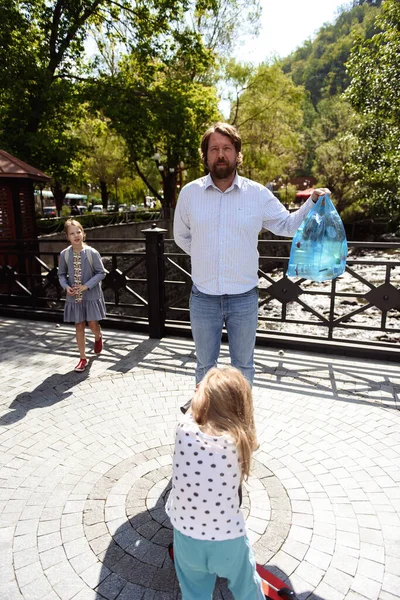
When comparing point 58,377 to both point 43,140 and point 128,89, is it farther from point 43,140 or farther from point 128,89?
point 128,89

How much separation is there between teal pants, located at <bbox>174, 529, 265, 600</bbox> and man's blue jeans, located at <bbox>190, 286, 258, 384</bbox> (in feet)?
4.43

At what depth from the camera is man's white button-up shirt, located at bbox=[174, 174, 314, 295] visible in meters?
2.62

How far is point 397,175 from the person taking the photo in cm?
1057

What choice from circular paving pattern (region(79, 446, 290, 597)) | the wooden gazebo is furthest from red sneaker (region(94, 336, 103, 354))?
the wooden gazebo

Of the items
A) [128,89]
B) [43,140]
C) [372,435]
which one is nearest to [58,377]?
[372,435]

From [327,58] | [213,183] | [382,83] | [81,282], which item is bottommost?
[81,282]

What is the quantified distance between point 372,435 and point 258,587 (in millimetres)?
2113

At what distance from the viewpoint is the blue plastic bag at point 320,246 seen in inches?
114

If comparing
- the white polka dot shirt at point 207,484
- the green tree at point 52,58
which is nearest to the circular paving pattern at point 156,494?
the white polka dot shirt at point 207,484

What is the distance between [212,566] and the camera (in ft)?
5.32

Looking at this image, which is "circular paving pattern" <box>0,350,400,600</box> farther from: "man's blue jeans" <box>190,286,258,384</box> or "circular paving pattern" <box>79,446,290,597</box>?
"man's blue jeans" <box>190,286,258,384</box>

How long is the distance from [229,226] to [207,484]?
1.56 m

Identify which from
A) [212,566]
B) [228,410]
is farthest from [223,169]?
[212,566]

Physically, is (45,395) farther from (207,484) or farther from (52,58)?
(52,58)
